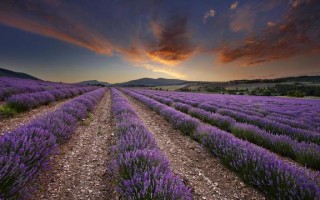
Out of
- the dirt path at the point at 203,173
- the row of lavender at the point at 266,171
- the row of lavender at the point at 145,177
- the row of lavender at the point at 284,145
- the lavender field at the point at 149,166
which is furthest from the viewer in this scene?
the row of lavender at the point at 284,145

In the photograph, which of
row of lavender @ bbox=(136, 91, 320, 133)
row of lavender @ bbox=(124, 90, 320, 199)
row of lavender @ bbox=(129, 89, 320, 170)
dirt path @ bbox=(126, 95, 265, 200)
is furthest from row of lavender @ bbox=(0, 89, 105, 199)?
row of lavender @ bbox=(136, 91, 320, 133)

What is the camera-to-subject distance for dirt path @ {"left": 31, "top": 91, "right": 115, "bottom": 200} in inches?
99.3

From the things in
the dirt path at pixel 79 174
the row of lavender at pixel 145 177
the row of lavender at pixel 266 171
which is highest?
the row of lavender at pixel 145 177

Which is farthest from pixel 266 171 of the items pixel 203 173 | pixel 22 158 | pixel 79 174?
pixel 22 158

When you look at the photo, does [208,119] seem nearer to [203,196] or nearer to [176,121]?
[176,121]

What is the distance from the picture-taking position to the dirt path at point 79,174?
2.52m

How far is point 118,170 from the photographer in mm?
2559

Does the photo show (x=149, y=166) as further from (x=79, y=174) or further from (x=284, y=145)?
(x=284, y=145)

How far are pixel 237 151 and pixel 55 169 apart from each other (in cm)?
344

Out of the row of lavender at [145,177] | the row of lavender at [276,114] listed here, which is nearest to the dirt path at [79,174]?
the row of lavender at [145,177]

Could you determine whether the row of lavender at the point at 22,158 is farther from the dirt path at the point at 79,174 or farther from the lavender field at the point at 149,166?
the dirt path at the point at 79,174

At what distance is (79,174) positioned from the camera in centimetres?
308

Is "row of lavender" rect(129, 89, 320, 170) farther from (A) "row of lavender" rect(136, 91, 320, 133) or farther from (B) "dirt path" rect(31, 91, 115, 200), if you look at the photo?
(B) "dirt path" rect(31, 91, 115, 200)

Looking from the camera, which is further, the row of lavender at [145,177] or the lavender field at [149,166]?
the lavender field at [149,166]
